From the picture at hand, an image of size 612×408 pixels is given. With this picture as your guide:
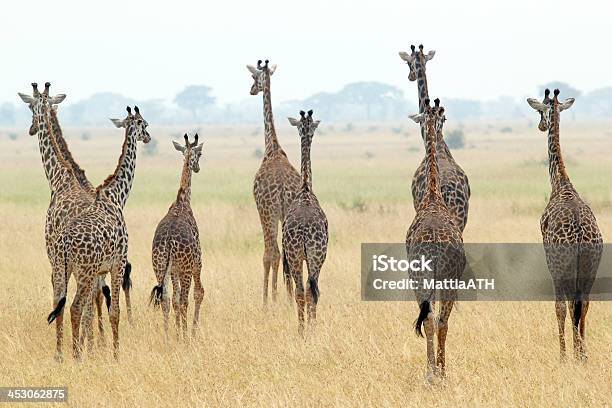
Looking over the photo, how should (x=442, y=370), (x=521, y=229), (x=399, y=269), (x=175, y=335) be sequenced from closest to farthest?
(x=442, y=370) → (x=175, y=335) → (x=399, y=269) → (x=521, y=229)

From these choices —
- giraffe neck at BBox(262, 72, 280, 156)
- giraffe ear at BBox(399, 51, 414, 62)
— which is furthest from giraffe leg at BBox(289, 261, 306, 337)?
giraffe ear at BBox(399, 51, 414, 62)

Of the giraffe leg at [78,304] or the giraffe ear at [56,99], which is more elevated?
the giraffe ear at [56,99]

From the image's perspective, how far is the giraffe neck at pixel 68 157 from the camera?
9984 millimetres

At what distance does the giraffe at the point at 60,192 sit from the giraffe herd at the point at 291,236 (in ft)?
0.04

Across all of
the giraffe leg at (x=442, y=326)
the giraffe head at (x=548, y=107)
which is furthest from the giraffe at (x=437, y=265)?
the giraffe head at (x=548, y=107)

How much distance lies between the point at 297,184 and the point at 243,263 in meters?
3.17

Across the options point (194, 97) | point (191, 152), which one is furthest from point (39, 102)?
point (194, 97)

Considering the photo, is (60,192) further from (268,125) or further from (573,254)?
(573,254)

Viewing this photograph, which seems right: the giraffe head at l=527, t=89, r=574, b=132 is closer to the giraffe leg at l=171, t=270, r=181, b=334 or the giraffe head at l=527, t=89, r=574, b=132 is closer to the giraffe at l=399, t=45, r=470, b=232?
the giraffe at l=399, t=45, r=470, b=232

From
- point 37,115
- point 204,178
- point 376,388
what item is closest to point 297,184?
point 37,115

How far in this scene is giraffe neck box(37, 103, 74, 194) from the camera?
9.87 metres

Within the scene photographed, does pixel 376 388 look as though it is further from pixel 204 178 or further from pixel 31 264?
pixel 204 178

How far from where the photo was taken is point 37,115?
10.5 metres

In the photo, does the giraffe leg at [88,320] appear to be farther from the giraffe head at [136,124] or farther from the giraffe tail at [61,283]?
the giraffe head at [136,124]
